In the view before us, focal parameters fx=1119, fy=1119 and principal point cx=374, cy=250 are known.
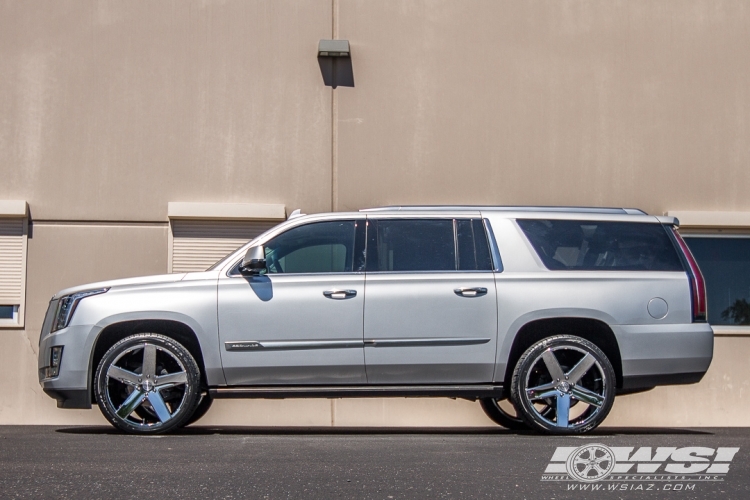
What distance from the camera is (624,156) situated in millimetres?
12516

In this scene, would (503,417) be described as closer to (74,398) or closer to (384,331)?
(384,331)

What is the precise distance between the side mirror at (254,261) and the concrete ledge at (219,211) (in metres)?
3.61

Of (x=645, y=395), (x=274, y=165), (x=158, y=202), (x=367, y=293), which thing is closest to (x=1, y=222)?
(x=158, y=202)

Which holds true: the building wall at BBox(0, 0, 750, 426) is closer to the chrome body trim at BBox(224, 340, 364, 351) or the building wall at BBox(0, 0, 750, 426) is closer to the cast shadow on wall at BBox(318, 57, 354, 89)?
the cast shadow on wall at BBox(318, 57, 354, 89)

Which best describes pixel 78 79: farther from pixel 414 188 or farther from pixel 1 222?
pixel 414 188

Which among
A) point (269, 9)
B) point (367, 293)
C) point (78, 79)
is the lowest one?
point (367, 293)

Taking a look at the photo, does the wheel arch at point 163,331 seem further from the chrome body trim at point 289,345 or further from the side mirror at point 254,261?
the side mirror at point 254,261

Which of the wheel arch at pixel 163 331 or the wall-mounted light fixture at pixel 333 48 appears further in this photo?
the wall-mounted light fixture at pixel 333 48

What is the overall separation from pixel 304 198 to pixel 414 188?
121 centimetres

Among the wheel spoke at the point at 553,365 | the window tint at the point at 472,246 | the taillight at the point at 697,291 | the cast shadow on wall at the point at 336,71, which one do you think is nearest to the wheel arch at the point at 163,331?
the window tint at the point at 472,246

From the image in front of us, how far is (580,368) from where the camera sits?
8.37 meters

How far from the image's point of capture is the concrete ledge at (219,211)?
12000mm

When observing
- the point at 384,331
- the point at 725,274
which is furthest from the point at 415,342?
the point at 725,274

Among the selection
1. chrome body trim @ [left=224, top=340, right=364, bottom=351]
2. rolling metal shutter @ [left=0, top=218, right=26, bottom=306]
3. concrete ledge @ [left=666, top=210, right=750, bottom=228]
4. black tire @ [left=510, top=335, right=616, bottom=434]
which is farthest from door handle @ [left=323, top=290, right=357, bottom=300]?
concrete ledge @ [left=666, top=210, right=750, bottom=228]
